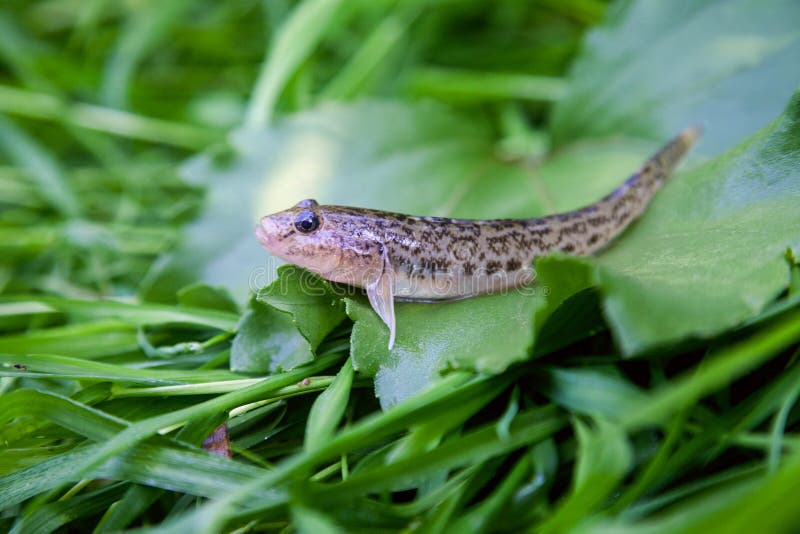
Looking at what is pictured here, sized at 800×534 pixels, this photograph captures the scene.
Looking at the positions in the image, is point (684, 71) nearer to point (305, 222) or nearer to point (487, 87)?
point (487, 87)

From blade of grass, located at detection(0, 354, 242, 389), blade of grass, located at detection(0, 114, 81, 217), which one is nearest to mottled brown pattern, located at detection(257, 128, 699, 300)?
blade of grass, located at detection(0, 354, 242, 389)

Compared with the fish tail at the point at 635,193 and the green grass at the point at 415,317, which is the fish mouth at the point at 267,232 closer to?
the green grass at the point at 415,317

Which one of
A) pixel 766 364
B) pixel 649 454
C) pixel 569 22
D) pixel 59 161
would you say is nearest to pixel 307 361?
pixel 649 454

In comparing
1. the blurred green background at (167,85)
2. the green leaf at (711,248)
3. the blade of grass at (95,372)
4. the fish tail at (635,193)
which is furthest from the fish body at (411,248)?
the blurred green background at (167,85)

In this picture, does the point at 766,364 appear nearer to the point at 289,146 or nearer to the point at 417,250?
the point at 417,250

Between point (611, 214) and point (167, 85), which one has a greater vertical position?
point (167, 85)

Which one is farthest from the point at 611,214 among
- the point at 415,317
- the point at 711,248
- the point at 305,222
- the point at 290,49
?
the point at 290,49

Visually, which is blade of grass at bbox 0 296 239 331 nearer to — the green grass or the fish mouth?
the green grass
